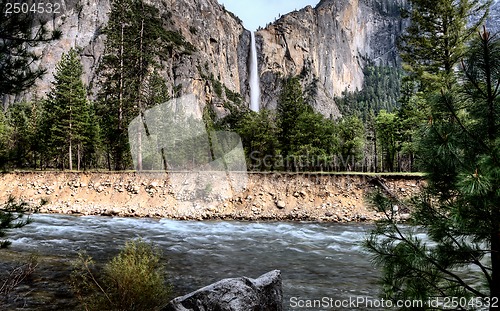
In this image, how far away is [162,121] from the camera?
139 feet

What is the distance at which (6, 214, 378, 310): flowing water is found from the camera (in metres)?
9.22

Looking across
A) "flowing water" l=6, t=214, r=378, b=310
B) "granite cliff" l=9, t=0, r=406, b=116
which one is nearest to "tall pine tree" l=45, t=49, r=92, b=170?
"flowing water" l=6, t=214, r=378, b=310

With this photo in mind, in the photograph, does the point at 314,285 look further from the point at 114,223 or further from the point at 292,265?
the point at 114,223

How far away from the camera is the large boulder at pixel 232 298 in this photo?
4805 millimetres

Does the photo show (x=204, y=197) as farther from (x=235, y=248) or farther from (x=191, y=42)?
(x=191, y=42)

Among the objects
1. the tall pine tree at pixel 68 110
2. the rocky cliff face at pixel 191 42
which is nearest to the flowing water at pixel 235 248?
the tall pine tree at pixel 68 110

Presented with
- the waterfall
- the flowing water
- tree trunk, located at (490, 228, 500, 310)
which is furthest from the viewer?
the waterfall

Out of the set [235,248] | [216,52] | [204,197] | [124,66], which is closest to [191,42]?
[216,52]

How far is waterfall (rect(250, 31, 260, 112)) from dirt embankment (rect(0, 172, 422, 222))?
143 metres

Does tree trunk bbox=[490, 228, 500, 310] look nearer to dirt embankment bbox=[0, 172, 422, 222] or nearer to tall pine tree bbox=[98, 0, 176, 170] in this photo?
dirt embankment bbox=[0, 172, 422, 222]

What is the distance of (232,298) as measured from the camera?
196 inches

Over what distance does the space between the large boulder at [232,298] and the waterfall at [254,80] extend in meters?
161

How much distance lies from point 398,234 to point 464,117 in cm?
176

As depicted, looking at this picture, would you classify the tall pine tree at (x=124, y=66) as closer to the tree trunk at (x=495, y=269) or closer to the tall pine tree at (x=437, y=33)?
the tall pine tree at (x=437, y=33)
